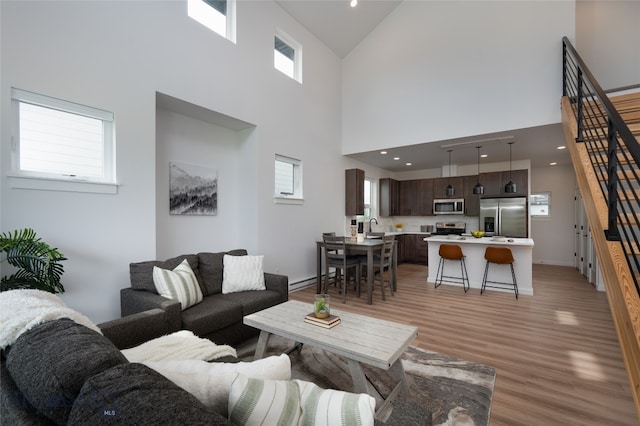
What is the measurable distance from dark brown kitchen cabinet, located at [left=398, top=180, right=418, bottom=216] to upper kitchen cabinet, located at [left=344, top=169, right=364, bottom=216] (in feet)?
7.46

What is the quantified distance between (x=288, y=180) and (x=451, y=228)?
4.83 m

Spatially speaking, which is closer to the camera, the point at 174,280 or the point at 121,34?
the point at 174,280

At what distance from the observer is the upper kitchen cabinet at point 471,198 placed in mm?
7137

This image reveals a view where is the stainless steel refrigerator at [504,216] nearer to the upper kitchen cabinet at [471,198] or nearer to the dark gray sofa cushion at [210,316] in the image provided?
the upper kitchen cabinet at [471,198]

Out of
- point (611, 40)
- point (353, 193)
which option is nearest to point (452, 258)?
point (353, 193)

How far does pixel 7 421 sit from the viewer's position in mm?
753

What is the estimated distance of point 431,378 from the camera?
2.28 meters

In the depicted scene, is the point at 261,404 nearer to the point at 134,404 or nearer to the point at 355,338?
the point at 134,404

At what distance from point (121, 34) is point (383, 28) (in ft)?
16.0

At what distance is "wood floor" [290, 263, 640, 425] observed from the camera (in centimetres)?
195

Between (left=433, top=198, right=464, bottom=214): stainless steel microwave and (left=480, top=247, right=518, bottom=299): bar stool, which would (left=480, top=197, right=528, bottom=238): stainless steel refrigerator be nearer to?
(left=433, top=198, right=464, bottom=214): stainless steel microwave

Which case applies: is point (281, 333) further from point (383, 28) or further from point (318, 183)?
point (383, 28)

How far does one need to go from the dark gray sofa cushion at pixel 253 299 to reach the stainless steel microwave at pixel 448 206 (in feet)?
19.0

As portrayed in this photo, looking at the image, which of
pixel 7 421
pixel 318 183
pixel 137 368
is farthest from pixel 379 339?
pixel 318 183
